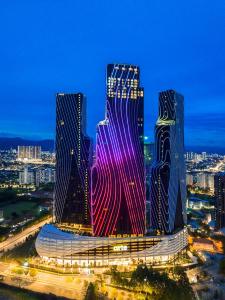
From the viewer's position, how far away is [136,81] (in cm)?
2378

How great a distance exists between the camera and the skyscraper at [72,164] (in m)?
27.5

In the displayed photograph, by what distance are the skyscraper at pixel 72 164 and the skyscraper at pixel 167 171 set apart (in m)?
5.45

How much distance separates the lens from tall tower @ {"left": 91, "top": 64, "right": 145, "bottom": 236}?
75.1ft

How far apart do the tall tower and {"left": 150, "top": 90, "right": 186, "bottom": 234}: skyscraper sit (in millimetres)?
1309

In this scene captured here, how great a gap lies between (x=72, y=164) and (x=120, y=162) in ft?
18.5

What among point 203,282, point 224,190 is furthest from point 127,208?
point 224,190

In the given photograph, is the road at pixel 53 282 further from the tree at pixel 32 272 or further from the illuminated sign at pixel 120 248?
the illuminated sign at pixel 120 248

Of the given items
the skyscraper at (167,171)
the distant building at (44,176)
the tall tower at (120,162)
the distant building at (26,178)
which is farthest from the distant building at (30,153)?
the tall tower at (120,162)

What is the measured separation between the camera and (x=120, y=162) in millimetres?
23156

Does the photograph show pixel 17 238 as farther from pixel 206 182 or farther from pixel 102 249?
pixel 206 182

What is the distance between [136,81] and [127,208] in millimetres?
8051

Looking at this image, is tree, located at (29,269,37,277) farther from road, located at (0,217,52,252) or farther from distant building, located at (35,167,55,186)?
distant building, located at (35,167,55,186)

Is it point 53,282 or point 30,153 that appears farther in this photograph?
point 30,153

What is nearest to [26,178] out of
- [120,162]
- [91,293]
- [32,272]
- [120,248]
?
[120,162]
